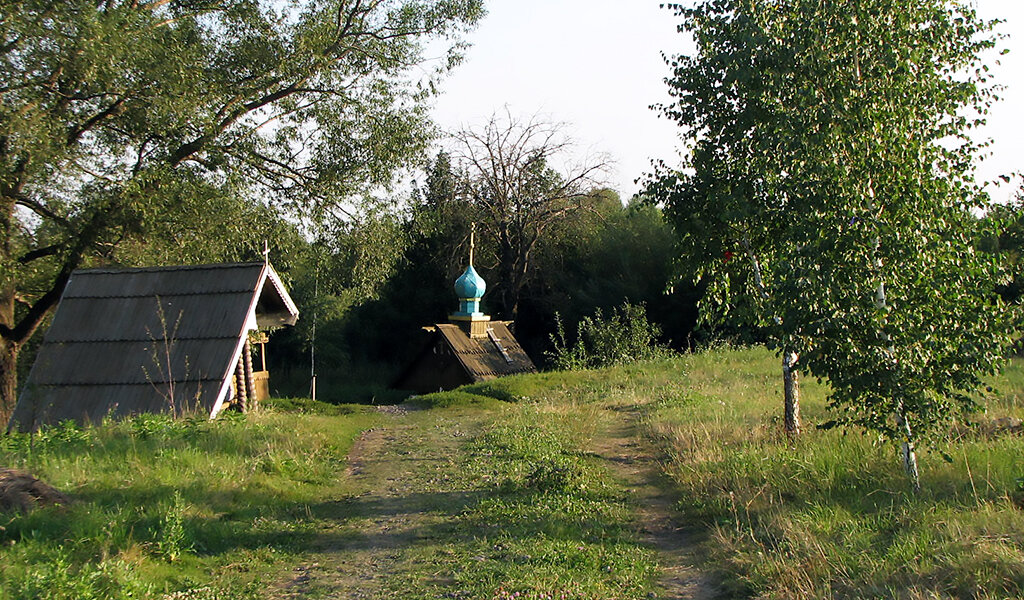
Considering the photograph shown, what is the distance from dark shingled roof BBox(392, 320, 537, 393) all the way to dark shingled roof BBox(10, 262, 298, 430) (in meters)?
12.2

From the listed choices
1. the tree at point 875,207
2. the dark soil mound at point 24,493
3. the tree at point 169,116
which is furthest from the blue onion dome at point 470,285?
the dark soil mound at point 24,493

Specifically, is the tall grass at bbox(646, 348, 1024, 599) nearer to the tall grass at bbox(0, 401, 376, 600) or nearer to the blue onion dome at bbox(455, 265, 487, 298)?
the tall grass at bbox(0, 401, 376, 600)

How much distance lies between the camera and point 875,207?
7.29 metres

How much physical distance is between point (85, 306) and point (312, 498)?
7.73 meters

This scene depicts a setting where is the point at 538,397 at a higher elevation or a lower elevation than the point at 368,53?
lower

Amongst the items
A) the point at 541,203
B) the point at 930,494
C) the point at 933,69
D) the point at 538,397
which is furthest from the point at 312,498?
the point at 541,203

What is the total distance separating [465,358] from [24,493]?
65.8ft

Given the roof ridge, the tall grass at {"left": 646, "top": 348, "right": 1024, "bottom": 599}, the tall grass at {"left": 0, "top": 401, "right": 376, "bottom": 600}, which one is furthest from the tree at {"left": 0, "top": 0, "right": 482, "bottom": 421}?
Result: the tall grass at {"left": 646, "top": 348, "right": 1024, "bottom": 599}

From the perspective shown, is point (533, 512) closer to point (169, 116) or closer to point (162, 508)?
point (162, 508)

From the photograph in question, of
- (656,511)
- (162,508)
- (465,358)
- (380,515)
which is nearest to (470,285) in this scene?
→ (465,358)

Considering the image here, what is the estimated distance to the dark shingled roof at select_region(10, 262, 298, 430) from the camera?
42.6 feet

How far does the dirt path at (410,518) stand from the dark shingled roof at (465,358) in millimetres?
13164

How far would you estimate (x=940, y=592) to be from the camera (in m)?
4.93

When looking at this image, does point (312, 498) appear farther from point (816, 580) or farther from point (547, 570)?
point (816, 580)
